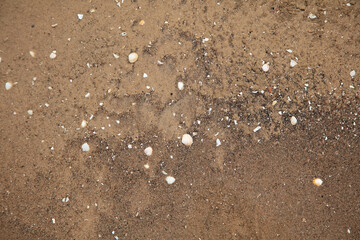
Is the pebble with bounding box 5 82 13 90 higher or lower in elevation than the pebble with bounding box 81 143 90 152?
higher

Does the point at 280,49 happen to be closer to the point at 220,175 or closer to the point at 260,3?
the point at 260,3

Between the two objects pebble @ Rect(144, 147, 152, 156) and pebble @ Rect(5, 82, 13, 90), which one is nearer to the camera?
pebble @ Rect(144, 147, 152, 156)

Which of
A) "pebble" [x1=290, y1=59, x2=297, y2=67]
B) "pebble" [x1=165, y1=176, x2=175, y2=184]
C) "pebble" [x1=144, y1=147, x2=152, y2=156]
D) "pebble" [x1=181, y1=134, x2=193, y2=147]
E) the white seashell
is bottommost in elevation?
"pebble" [x1=165, y1=176, x2=175, y2=184]

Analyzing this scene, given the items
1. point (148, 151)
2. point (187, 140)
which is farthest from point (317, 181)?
point (148, 151)

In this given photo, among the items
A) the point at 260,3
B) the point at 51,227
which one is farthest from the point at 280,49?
the point at 51,227

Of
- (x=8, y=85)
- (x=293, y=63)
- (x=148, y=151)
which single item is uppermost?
(x=8, y=85)

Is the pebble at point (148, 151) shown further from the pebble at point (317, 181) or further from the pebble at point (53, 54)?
the pebble at point (317, 181)

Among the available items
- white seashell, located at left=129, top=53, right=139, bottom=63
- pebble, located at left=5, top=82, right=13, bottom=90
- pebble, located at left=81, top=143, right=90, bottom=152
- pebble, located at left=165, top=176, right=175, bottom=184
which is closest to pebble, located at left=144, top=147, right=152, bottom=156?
pebble, located at left=165, top=176, right=175, bottom=184

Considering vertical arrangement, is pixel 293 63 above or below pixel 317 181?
above

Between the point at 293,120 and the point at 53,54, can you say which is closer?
the point at 293,120

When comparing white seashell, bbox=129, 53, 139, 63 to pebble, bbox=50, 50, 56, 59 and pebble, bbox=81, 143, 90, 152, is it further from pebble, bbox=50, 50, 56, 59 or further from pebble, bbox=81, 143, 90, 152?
pebble, bbox=81, 143, 90, 152

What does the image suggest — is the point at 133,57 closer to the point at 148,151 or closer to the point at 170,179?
the point at 148,151

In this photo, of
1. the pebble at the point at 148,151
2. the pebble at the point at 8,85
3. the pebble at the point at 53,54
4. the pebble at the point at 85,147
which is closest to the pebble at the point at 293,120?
the pebble at the point at 148,151
